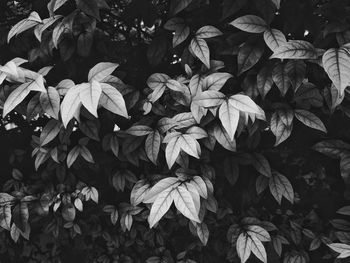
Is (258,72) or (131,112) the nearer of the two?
(258,72)

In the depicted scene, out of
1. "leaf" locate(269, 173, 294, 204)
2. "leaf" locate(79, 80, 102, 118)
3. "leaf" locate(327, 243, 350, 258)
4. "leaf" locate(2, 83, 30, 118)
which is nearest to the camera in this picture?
"leaf" locate(79, 80, 102, 118)

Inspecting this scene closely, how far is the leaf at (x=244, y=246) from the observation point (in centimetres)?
169

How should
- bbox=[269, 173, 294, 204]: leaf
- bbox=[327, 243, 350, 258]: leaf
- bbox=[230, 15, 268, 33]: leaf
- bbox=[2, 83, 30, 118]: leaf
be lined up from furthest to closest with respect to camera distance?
bbox=[269, 173, 294, 204]: leaf → bbox=[327, 243, 350, 258]: leaf → bbox=[230, 15, 268, 33]: leaf → bbox=[2, 83, 30, 118]: leaf

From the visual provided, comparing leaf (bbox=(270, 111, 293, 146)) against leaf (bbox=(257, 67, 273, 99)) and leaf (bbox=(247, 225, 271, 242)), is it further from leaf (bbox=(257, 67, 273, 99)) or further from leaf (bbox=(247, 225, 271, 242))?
leaf (bbox=(247, 225, 271, 242))

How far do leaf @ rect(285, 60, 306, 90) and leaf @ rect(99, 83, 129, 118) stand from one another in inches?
23.3

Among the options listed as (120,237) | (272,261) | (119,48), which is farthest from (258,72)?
(120,237)

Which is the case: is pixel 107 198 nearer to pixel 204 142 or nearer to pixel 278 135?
pixel 204 142

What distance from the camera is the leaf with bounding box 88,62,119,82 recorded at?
5.00 ft

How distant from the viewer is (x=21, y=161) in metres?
2.06

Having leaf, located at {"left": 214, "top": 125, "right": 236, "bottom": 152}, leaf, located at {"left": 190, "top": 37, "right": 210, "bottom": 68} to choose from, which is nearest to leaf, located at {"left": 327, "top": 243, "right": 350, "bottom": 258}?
leaf, located at {"left": 214, "top": 125, "right": 236, "bottom": 152}

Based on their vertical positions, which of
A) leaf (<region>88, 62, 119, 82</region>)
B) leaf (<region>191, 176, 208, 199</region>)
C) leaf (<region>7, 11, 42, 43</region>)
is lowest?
leaf (<region>191, 176, 208, 199</region>)

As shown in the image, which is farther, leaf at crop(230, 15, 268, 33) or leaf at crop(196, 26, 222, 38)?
leaf at crop(196, 26, 222, 38)

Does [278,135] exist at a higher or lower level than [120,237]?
higher

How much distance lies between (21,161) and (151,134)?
2.46 ft
